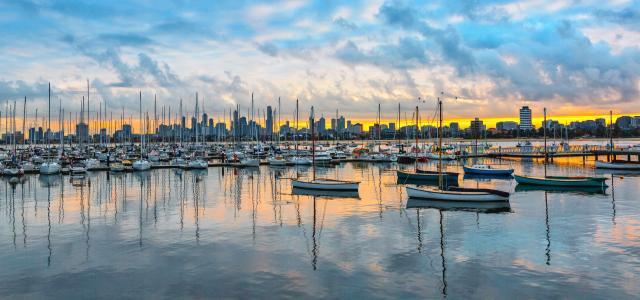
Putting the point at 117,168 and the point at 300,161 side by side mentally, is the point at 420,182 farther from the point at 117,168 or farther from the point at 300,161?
the point at 117,168

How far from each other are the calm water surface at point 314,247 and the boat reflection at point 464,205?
0.50 m

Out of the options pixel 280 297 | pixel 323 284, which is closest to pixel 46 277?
pixel 280 297

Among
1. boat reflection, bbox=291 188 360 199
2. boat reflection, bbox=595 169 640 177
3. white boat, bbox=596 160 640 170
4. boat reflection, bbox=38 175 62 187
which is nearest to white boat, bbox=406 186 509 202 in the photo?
boat reflection, bbox=291 188 360 199

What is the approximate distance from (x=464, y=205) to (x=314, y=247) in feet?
63.9

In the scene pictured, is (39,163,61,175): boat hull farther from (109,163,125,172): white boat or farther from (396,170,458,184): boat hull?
(396,170,458,184): boat hull

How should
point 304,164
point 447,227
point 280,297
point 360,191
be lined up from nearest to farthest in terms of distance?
point 280,297, point 447,227, point 360,191, point 304,164

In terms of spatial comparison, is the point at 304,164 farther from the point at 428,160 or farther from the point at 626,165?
the point at 626,165

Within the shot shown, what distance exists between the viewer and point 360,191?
55031 millimetres

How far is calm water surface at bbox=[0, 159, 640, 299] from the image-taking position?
822 inches

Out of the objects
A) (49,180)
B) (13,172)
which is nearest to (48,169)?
(13,172)

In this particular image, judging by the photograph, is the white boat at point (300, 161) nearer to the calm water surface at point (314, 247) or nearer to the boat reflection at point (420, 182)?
the boat reflection at point (420, 182)

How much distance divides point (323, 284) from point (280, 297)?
232 cm

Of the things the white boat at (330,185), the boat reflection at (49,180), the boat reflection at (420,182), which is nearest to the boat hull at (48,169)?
the boat reflection at (49,180)

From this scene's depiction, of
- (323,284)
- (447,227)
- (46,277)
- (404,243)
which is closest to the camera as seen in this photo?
(323,284)
